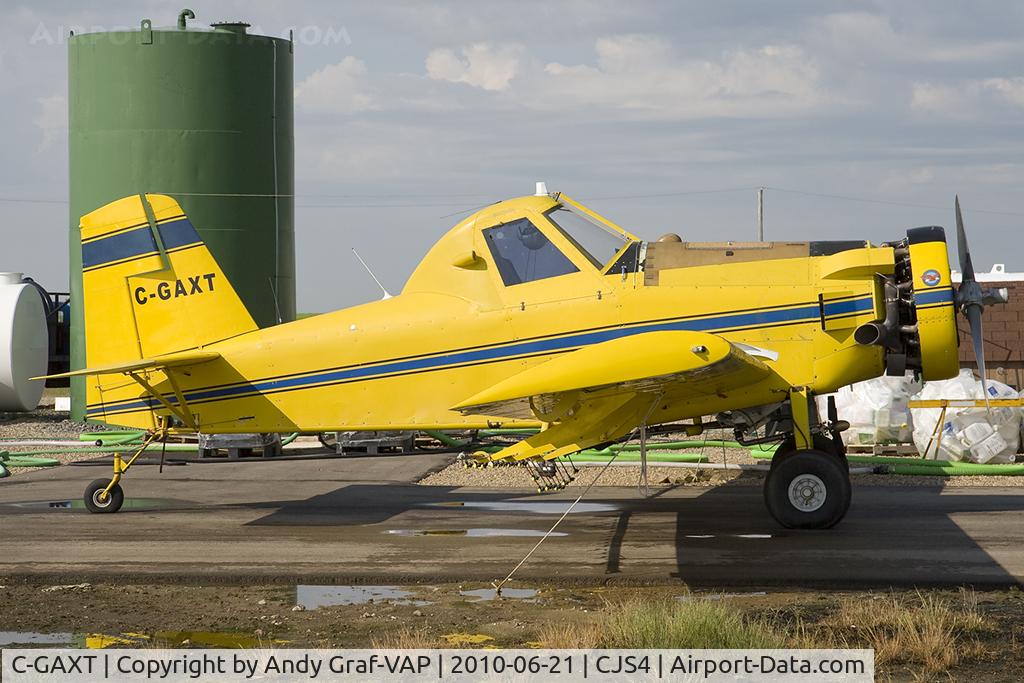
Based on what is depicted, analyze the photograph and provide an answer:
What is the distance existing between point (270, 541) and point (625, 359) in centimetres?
442

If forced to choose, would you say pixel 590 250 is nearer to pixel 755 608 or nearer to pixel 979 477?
pixel 755 608

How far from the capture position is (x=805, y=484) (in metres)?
11.4

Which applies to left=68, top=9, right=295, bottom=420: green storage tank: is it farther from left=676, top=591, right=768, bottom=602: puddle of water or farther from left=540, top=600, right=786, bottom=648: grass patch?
left=540, top=600, right=786, bottom=648: grass patch

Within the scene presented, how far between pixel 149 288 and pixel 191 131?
1345 cm

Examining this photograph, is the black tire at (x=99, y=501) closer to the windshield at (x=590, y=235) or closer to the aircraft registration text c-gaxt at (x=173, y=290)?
the aircraft registration text c-gaxt at (x=173, y=290)

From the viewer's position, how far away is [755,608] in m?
8.45

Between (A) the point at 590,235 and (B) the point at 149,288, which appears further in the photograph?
(B) the point at 149,288

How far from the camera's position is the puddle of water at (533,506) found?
533 inches

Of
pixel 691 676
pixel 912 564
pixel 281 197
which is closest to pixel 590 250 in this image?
pixel 912 564

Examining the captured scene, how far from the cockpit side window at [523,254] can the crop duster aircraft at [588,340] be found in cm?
2

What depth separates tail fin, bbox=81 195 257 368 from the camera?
13.5m

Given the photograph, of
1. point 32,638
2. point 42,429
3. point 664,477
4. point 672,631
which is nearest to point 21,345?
point 42,429

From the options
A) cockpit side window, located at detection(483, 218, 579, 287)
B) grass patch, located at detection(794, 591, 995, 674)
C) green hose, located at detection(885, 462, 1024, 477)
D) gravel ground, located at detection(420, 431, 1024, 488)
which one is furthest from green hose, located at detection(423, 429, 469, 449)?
grass patch, located at detection(794, 591, 995, 674)

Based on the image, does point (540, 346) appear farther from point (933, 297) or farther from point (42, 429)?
point (42, 429)
